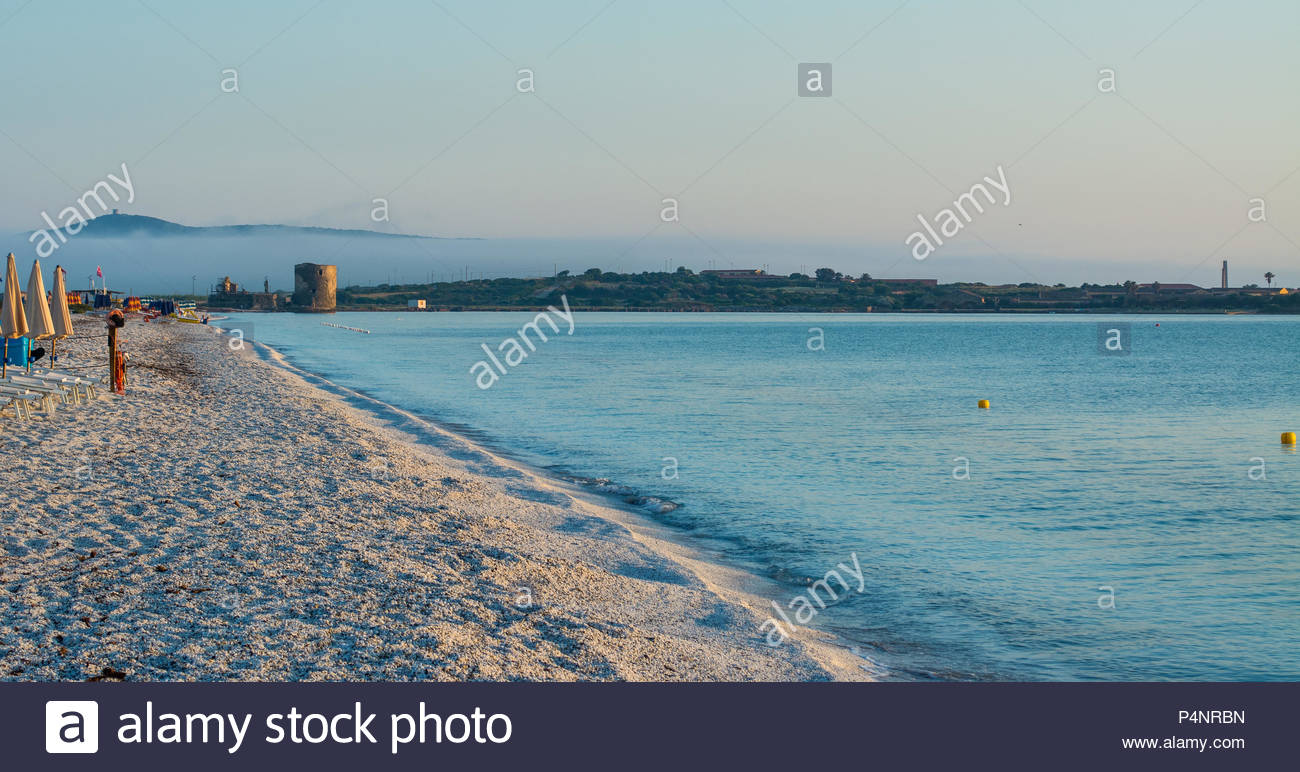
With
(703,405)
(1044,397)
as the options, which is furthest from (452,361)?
(1044,397)

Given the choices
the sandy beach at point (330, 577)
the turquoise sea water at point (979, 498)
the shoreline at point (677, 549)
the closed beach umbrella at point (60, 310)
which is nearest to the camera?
the sandy beach at point (330, 577)

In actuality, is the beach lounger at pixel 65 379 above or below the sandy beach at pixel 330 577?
above

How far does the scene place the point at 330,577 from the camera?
884cm

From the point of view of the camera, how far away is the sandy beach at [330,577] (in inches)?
270

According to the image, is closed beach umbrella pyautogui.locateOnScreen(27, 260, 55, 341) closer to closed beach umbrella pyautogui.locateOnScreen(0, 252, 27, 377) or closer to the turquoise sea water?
closed beach umbrella pyautogui.locateOnScreen(0, 252, 27, 377)

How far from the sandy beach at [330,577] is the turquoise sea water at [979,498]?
5.76ft

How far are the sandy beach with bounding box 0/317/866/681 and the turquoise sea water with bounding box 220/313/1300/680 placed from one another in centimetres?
175

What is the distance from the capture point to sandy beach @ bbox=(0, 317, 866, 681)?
22.5 feet

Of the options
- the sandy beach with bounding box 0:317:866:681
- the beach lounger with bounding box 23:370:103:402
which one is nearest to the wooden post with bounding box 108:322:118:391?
Answer: the beach lounger with bounding box 23:370:103:402

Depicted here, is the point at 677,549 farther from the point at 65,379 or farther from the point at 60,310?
the point at 60,310

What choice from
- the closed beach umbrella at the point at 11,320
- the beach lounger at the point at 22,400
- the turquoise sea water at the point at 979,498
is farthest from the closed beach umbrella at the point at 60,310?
the turquoise sea water at the point at 979,498

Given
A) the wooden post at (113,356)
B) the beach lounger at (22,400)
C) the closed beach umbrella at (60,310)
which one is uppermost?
the closed beach umbrella at (60,310)

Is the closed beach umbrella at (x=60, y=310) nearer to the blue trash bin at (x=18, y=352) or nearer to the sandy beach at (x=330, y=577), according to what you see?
the blue trash bin at (x=18, y=352)

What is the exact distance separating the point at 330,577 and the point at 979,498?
1241 cm
